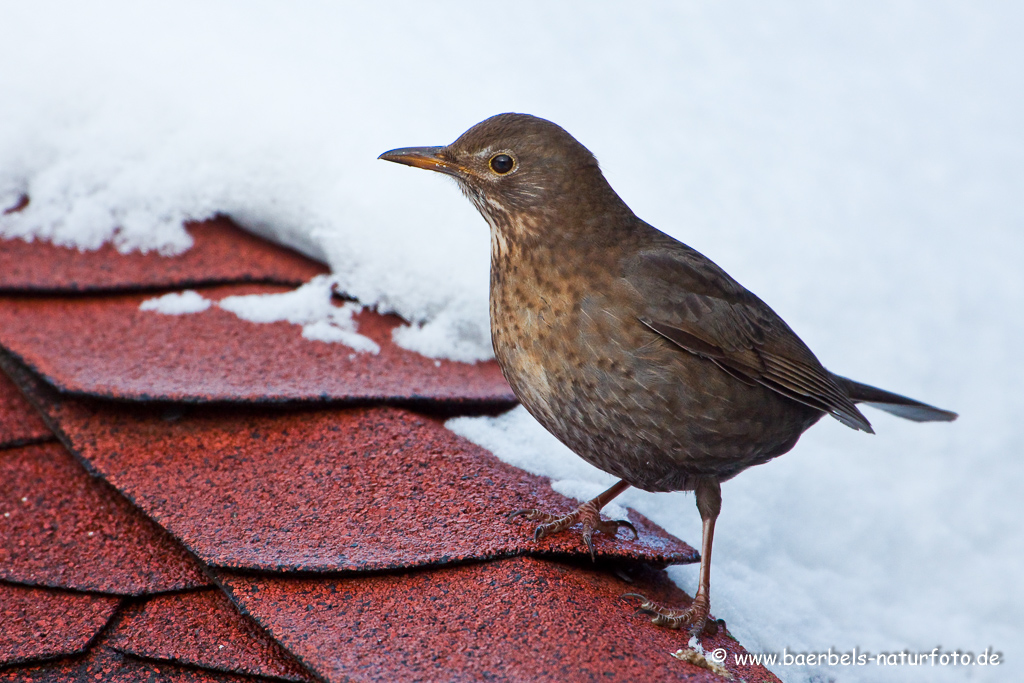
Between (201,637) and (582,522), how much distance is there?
1.06 meters

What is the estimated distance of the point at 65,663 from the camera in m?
1.99

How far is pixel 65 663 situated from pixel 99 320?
1.38m

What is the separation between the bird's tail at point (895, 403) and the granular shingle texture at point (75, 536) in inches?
93.3

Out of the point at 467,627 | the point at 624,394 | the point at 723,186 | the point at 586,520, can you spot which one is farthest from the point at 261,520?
the point at 723,186

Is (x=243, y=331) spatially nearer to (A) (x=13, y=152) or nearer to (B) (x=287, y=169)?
(B) (x=287, y=169)

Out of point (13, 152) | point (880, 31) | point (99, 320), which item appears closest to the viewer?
point (99, 320)

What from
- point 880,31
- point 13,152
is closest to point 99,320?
point 13,152

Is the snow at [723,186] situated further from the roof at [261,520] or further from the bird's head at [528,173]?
the bird's head at [528,173]

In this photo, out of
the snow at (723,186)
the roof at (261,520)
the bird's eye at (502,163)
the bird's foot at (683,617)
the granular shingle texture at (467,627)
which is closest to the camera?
the granular shingle texture at (467,627)

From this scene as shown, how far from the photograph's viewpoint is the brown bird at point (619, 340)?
95.3 inches

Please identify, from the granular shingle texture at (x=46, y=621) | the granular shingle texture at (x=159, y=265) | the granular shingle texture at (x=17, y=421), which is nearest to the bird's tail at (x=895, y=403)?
the granular shingle texture at (x=159, y=265)

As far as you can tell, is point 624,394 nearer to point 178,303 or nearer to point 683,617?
point 683,617

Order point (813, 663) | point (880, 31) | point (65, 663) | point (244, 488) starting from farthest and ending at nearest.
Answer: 1. point (880, 31)
2. point (813, 663)
3. point (244, 488)
4. point (65, 663)

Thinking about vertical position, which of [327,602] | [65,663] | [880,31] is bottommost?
[65,663]
